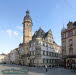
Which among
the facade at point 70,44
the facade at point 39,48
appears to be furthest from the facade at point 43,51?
the facade at point 70,44

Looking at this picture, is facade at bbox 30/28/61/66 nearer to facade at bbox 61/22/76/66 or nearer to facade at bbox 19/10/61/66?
facade at bbox 19/10/61/66

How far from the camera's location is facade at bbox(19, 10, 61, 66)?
206 ft

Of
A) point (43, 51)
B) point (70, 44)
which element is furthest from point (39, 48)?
point (70, 44)

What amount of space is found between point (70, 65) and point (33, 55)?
20.6m

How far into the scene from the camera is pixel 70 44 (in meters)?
48.2

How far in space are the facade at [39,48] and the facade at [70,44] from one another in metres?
14.6

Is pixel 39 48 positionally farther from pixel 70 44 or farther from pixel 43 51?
pixel 70 44

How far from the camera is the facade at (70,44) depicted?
A: 46.5 m

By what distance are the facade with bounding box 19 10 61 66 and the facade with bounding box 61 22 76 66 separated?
14589 millimetres

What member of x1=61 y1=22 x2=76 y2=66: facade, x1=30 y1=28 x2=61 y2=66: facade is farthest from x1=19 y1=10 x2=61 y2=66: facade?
x1=61 y1=22 x2=76 y2=66: facade

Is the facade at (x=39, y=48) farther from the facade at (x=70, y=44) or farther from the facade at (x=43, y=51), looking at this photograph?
the facade at (x=70, y=44)

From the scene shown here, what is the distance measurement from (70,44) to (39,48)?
57.2 feet

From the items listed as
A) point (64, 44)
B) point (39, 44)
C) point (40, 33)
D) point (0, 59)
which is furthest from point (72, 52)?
point (0, 59)

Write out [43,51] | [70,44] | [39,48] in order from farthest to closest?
[43,51] < [39,48] < [70,44]
